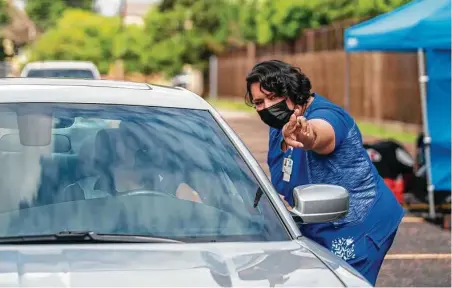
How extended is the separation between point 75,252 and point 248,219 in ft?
2.65

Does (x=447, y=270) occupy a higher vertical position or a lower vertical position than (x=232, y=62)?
higher

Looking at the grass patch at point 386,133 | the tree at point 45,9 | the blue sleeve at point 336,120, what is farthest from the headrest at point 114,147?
the tree at point 45,9

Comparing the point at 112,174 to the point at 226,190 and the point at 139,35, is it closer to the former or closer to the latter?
the point at 226,190

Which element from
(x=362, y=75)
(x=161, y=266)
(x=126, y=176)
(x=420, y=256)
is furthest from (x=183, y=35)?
(x=161, y=266)

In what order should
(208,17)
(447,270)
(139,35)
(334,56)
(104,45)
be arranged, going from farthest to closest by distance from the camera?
(104,45) → (139,35) → (208,17) → (334,56) → (447,270)

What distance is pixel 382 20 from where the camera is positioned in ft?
42.7

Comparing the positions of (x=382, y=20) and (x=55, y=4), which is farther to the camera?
(x=55, y=4)

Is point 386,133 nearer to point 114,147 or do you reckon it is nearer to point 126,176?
point 114,147

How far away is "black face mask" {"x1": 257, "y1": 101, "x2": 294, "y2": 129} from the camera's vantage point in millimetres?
5031

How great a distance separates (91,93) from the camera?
4660 mm

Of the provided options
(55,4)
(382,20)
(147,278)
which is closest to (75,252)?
(147,278)

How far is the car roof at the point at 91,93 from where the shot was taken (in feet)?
15.0

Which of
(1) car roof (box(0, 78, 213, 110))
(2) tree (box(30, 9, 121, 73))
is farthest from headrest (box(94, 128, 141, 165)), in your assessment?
(2) tree (box(30, 9, 121, 73))

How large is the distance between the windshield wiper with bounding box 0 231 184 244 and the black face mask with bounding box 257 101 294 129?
1.22 metres
